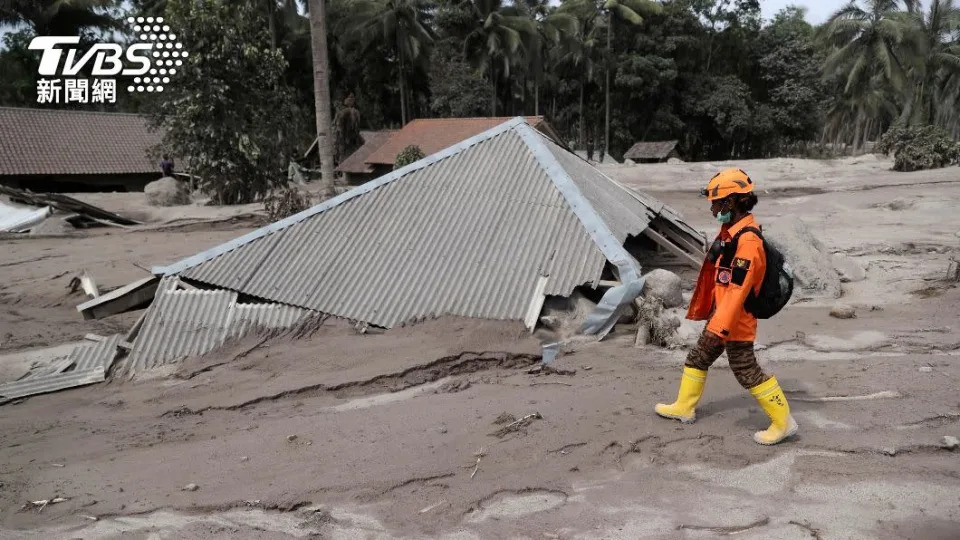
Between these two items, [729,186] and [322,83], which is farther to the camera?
[322,83]

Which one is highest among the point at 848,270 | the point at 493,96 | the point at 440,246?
the point at 493,96

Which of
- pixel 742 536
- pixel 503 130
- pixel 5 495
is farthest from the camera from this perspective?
pixel 503 130

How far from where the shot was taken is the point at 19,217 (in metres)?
18.3

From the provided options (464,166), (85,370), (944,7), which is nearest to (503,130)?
(464,166)

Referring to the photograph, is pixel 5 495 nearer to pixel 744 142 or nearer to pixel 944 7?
pixel 744 142

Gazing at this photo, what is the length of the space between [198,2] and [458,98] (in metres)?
19.1

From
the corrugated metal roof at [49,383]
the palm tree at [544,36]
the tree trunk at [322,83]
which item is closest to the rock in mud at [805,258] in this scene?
the corrugated metal roof at [49,383]

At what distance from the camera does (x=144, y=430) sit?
5.55 metres

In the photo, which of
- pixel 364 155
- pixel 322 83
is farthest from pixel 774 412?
pixel 364 155

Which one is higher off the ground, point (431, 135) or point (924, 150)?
point (431, 135)

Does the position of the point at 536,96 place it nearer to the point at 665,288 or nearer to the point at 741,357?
the point at 665,288

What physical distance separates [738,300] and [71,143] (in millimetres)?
31150

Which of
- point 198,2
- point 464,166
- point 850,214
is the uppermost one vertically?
point 198,2

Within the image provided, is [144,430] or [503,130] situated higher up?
[503,130]
